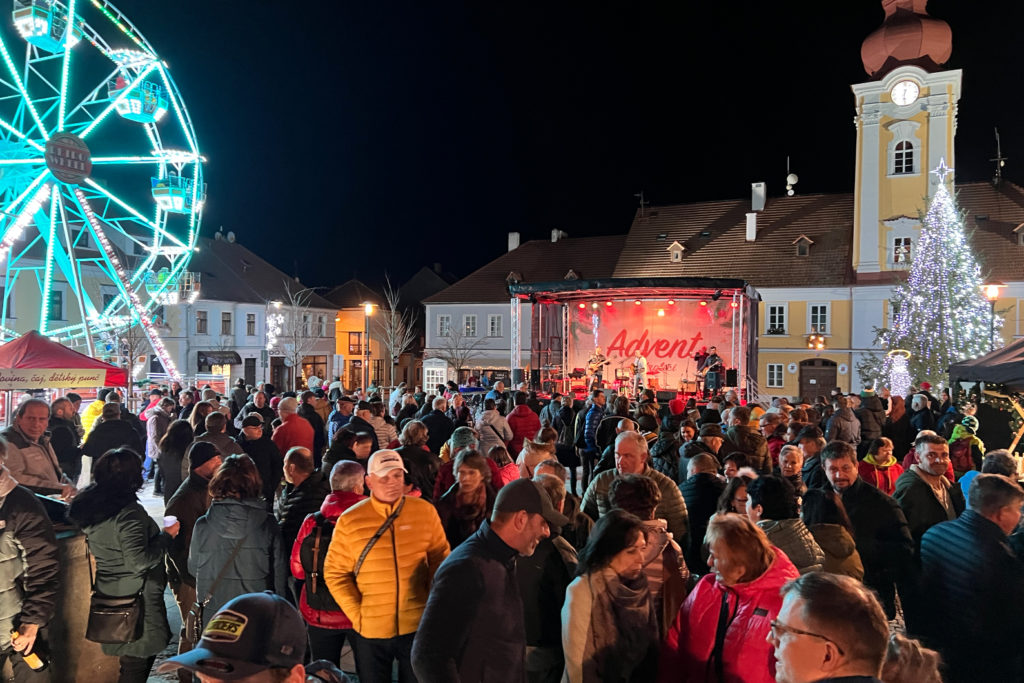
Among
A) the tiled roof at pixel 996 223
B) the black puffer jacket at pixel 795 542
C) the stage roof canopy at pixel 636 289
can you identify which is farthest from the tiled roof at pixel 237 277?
the black puffer jacket at pixel 795 542

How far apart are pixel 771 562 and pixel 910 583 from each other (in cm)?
245

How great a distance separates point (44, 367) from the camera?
1027cm

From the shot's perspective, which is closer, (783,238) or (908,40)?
(908,40)

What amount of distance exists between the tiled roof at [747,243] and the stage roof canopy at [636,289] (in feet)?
35.0

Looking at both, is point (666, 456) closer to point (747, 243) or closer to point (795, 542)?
point (795, 542)

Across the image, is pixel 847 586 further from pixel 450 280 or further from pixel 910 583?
pixel 450 280

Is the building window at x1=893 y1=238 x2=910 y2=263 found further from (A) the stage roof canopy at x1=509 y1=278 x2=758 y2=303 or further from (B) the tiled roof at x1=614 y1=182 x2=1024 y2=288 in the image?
(A) the stage roof canopy at x1=509 y1=278 x2=758 y2=303

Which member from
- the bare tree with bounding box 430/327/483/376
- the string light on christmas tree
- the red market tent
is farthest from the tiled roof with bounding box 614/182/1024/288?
the red market tent

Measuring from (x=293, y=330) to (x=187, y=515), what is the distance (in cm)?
4122

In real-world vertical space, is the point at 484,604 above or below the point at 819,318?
below

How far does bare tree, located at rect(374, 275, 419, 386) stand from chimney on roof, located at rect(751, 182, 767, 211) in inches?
921

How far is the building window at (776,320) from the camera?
3572cm

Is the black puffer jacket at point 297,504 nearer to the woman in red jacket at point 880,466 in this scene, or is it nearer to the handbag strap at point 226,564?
the handbag strap at point 226,564

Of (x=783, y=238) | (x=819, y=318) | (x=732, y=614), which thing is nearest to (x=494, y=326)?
(x=783, y=238)
